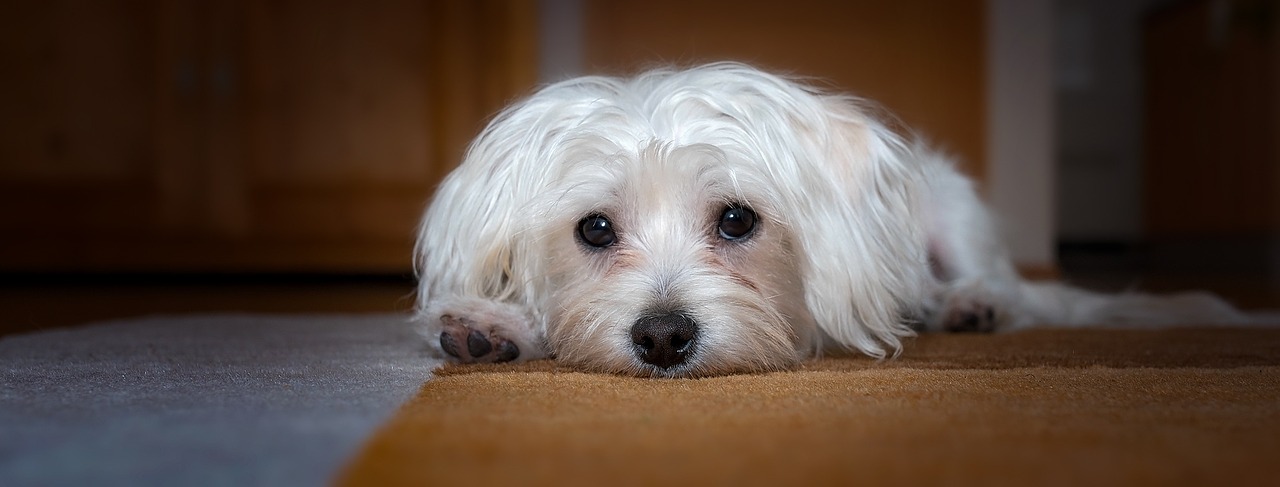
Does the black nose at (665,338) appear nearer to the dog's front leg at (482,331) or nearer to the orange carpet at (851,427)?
the orange carpet at (851,427)

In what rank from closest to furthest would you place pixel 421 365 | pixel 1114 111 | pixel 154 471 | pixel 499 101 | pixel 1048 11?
pixel 154 471 < pixel 421 365 < pixel 499 101 < pixel 1048 11 < pixel 1114 111

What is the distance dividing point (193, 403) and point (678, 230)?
25.6 inches

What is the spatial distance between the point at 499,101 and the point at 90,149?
5.37ft

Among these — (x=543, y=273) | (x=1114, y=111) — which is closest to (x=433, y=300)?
(x=543, y=273)

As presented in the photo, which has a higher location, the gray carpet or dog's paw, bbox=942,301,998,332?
the gray carpet

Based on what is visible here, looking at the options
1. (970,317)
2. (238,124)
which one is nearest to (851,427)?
(970,317)

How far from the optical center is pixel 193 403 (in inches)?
40.1

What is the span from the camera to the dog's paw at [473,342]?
1.40 metres

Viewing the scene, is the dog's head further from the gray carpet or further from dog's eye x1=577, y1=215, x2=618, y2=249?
the gray carpet

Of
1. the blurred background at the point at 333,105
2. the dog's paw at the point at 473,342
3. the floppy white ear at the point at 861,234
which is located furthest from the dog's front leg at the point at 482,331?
the blurred background at the point at 333,105

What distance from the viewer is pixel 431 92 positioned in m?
4.04

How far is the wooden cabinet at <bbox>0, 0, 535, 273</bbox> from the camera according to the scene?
3988mm

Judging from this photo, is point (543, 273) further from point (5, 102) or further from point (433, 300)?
point (5, 102)

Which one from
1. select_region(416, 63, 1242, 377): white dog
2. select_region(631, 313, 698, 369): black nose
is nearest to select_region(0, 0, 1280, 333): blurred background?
select_region(416, 63, 1242, 377): white dog
